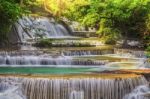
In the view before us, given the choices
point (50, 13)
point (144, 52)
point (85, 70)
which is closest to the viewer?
point (85, 70)

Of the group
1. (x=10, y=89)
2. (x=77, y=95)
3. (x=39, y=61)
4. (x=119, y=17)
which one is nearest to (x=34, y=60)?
(x=39, y=61)

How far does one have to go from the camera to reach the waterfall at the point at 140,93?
50.2 ft

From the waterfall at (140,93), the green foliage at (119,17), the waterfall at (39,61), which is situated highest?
the green foliage at (119,17)

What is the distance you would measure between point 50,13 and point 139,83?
68.6 ft

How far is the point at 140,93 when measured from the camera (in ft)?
50.5

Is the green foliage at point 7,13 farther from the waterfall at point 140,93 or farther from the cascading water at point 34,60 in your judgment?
the waterfall at point 140,93

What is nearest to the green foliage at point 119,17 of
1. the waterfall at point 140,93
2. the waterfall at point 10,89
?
the waterfall at point 140,93

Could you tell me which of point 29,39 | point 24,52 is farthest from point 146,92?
point 29,39

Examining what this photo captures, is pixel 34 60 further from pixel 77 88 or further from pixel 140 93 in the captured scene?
pixel 140 93

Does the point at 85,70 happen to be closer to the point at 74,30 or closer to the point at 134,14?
the point at 134,14

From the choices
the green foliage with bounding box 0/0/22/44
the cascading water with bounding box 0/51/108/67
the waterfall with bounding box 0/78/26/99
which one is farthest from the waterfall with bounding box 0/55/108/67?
the waterfall with bounding box 0/78/26/99

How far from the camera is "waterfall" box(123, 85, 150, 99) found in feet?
50.2

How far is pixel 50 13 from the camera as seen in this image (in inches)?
1411

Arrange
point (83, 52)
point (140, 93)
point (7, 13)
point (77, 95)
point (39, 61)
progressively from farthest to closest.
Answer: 1. point (83, 52)
2. point (7, 13)
3. point (39, 61)
4. point (140, 93)
5. point (77, 95)
